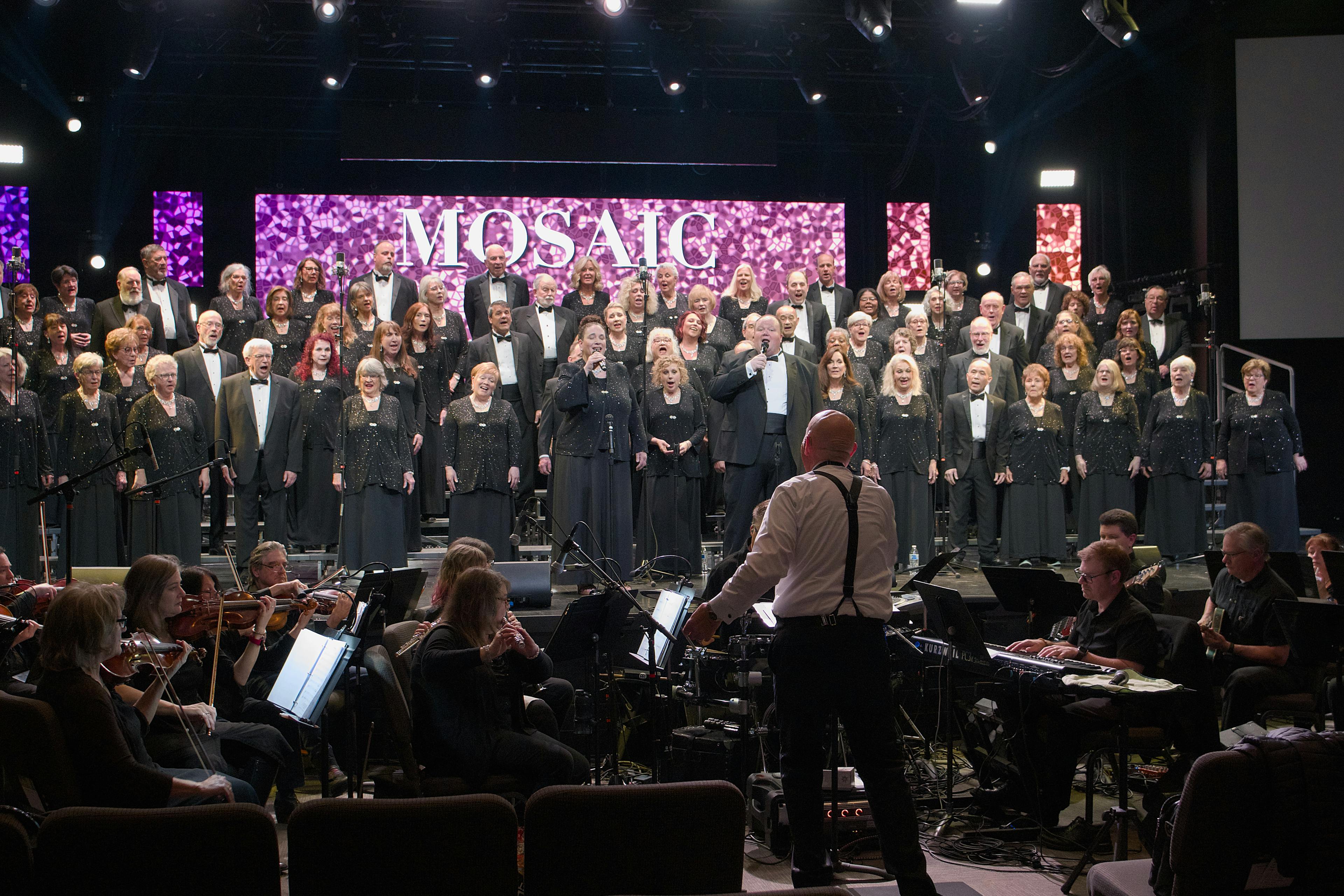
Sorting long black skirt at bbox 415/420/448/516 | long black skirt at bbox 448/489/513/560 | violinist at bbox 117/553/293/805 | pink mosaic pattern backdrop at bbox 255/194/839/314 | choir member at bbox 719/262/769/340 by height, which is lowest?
violinist at bbox 117/553/293/805

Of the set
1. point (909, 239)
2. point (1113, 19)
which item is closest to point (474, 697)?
point (1113, 19)

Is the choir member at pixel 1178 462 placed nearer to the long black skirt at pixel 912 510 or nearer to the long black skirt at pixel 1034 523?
the long black skirt at pixel 1034 523

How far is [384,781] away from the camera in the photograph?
4.45 m

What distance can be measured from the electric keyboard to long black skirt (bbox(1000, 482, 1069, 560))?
13.9ft

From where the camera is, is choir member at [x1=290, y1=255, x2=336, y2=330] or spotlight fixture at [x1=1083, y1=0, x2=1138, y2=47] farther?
spotlight fixture at [x1=1083, y1=0, x2=1138, y2=47]

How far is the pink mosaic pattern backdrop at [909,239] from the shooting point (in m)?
15.0

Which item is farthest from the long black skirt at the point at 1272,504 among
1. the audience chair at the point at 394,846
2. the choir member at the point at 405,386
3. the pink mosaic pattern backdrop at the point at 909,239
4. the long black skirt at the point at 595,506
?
the audience chair at the point at 394,846

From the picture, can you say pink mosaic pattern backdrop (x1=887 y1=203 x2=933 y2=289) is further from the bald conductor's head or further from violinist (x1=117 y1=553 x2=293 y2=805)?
violinist (x1=117 y1=553 x2=293 y2=805)

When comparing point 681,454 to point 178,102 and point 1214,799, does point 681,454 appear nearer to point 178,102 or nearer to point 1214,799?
point 1214,799

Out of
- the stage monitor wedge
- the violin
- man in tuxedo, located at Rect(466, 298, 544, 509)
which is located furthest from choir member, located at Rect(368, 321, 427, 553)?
the stage monitor wedge

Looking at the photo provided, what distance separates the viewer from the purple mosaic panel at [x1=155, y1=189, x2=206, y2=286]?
13.5m

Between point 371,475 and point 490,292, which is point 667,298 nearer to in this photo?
point 490,292

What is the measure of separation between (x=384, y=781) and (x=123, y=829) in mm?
2337

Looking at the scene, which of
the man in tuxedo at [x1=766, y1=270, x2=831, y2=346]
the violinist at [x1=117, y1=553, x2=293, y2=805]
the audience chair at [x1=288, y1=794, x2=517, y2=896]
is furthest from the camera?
the man in tuxedo at [x1=766, y1=270, x2=831, y2=346]
